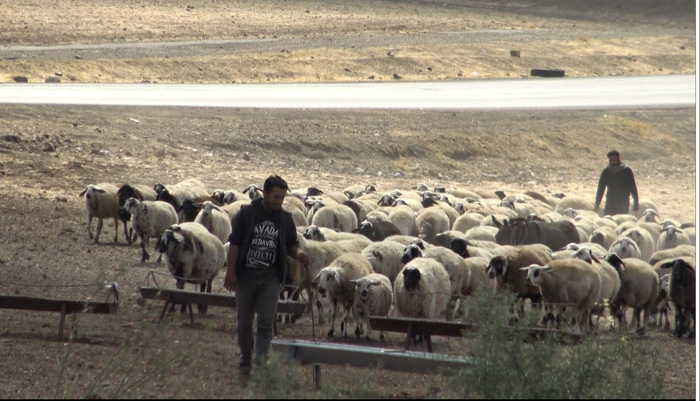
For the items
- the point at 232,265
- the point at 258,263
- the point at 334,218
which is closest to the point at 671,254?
the point at 334,218

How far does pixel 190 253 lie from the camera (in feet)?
44.1

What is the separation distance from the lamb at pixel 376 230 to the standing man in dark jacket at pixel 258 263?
7.41 meters

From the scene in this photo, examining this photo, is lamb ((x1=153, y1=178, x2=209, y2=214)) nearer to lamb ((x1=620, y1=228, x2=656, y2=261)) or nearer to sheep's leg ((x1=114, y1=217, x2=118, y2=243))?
sheep's leg ((x1=114, y1=217, x2=118, y2=243))

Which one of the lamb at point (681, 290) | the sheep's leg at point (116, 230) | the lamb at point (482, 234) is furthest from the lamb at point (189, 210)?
the lamb at point (681, 290)

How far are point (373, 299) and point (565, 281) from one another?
2.47 m

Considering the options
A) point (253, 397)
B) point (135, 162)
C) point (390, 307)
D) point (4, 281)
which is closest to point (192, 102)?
point (135, 162)

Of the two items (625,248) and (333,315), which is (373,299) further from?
(625,248)

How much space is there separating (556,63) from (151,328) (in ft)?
137

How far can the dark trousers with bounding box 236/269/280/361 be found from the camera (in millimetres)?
8984

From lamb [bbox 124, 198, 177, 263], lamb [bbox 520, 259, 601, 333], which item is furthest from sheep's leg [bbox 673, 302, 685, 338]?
lamb [bbox 124, 198, 177, 263]

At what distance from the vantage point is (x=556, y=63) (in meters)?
50.2

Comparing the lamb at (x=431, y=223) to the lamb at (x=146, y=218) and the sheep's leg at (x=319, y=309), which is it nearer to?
the lamb at (x=146, y=218)

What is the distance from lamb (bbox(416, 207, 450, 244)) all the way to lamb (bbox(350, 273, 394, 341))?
5582 mm

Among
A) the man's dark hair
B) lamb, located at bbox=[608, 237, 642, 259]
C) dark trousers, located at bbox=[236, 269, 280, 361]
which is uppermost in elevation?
the man's dark hair
